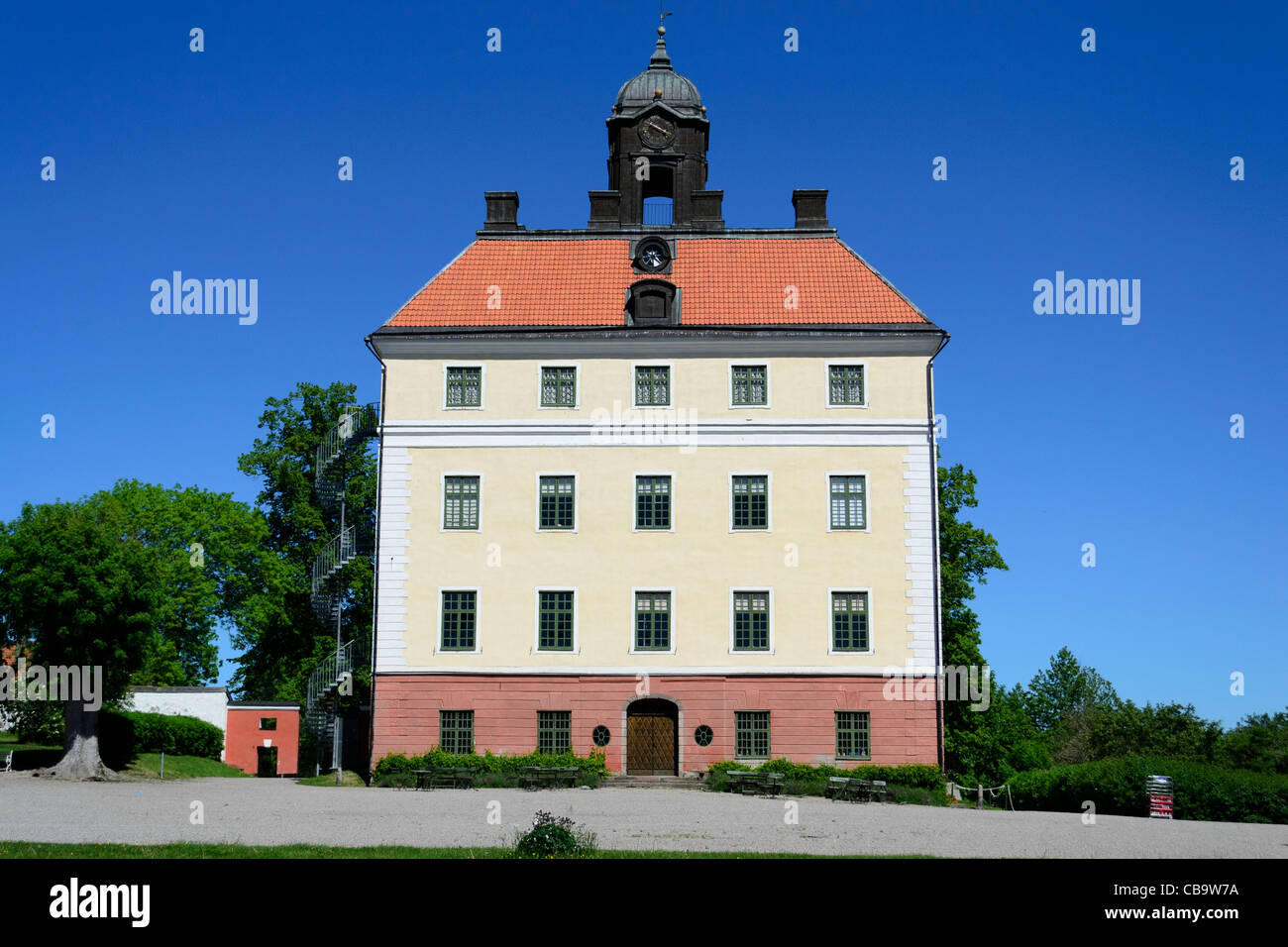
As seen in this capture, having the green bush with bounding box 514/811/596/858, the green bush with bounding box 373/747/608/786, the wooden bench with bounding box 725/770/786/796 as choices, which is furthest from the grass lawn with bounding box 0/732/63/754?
the green bush with bounding box 514/811/596/858

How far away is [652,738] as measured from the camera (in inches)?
1345

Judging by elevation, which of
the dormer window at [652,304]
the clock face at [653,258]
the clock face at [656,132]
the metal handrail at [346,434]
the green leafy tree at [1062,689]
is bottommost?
the green leafy tree at [1062,689]

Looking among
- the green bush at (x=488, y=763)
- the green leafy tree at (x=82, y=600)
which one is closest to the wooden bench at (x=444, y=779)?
the green bush at (x=488, y=763)

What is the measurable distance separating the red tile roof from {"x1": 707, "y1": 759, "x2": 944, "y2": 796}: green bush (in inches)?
494

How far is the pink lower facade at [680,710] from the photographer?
33.8 m

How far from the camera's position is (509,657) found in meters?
34.5

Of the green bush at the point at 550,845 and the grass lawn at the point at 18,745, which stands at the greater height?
the green bush at the point at 550,845

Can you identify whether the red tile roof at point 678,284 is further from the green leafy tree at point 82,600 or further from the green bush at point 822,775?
the green bush at point 822,775

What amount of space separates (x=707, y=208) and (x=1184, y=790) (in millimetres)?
22746

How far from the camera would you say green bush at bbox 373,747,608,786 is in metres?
33.0

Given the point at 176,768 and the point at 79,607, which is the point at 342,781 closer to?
the point at 79,607

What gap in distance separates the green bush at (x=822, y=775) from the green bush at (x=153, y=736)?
21.3 meters

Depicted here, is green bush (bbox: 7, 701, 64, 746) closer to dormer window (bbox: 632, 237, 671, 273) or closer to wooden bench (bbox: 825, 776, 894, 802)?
dormer window (bbox: 632, 237, 671, 273)
